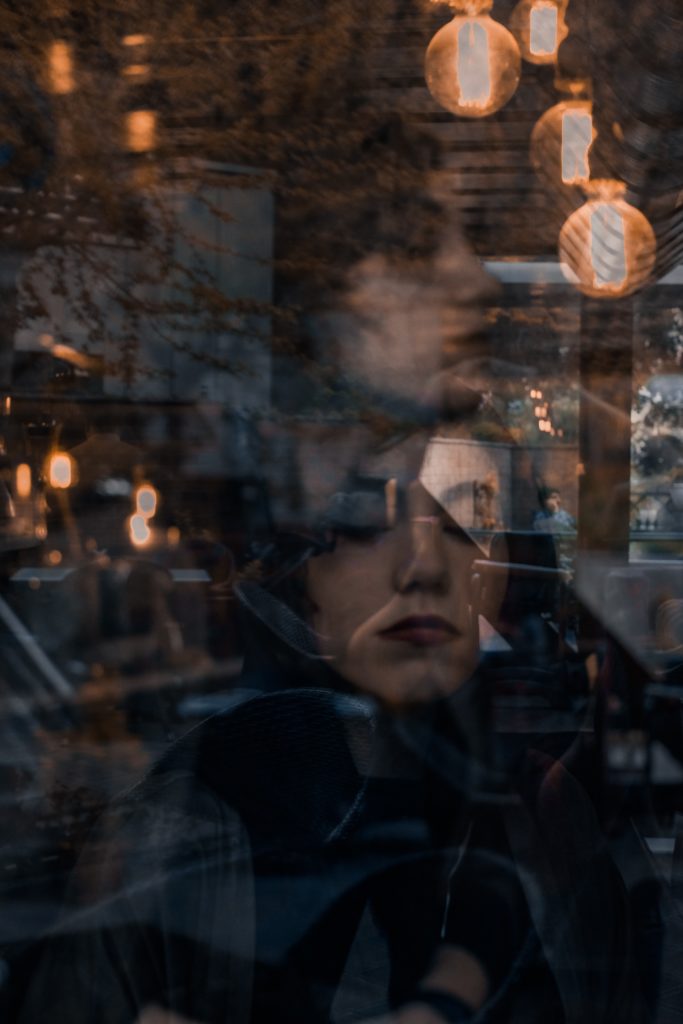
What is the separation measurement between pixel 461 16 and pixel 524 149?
0.56ft

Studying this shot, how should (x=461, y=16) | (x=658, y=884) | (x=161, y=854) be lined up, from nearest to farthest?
(x=461, y=16) < (x=161, y=854) < (x=658, y=884)

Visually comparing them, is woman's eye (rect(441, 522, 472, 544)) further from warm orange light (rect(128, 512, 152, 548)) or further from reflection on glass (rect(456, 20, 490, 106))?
reflection on glass (rect(456, 20, 490, 106))

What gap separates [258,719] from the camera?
1301mm

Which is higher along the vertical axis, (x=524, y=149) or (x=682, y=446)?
(x=524, y=149)

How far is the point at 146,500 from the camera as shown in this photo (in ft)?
4.29

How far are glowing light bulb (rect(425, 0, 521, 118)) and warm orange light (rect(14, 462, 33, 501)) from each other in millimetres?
640

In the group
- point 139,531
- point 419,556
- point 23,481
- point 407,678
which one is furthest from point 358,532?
point 23,481

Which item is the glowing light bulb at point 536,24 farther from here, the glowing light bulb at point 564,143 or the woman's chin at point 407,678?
the woman's chin at point 407,678

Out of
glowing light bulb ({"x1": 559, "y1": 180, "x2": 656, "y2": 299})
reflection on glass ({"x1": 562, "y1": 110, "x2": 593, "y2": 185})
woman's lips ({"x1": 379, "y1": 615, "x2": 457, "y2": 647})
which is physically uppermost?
reflection on glass ({"x1": 562, "y1": 110, "x2": 593, "y2": 185})

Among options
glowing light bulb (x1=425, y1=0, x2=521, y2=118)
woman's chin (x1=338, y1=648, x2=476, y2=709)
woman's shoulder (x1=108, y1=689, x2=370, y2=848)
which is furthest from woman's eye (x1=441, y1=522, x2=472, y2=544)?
glowing light bulb (x1=425, y1=0, x2=521, y2=118)

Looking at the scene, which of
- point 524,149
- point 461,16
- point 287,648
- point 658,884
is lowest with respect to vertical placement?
point 658,884

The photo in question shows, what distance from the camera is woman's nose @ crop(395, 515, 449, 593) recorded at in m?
1.26

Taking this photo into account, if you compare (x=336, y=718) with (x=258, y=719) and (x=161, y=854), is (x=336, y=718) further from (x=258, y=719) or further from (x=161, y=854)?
(x=161, y=854)

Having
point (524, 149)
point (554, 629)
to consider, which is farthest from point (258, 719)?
point (524, 149)
